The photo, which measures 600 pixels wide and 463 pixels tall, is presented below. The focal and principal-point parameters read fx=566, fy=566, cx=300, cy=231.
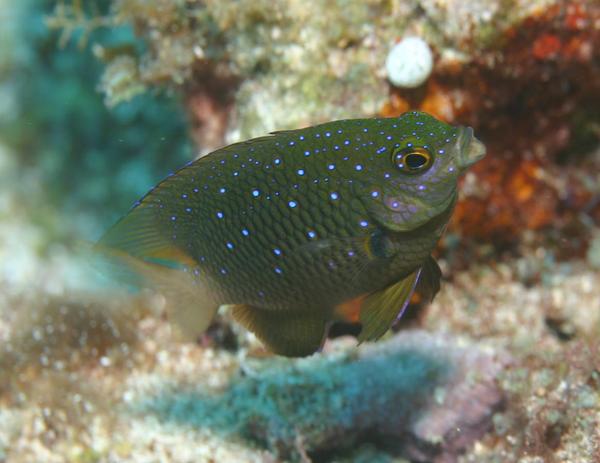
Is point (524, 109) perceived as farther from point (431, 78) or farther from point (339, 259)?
point (339, 259)

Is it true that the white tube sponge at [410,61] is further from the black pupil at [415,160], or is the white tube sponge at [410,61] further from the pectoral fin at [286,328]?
the pectoral fin at [286,328]

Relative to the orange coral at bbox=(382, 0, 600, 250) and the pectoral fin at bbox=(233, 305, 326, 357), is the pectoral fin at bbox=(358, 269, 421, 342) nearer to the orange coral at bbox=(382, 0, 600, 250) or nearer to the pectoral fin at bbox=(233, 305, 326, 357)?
the pectoral fin at bbox=(233, 305, 326, 357)

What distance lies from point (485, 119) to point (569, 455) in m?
2.53

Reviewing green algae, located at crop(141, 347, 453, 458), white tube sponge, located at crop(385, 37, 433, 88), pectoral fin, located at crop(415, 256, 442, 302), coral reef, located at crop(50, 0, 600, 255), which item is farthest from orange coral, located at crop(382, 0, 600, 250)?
pectoral fin, located at crop(415, 256, 442, 302)

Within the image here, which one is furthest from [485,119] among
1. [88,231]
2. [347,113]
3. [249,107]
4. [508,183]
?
[88,231]

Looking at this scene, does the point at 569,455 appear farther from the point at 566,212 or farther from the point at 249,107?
the point at 249,107

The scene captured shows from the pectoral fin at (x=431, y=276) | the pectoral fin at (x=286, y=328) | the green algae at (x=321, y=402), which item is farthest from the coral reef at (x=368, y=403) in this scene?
the pectoral fin at (x=431, y=276)

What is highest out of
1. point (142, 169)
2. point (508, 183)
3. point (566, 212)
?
point (142, 169)

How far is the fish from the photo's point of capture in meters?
2.29

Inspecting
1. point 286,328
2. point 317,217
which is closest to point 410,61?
point 317,217

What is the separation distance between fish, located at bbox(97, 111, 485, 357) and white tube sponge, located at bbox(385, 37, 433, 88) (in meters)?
1.66

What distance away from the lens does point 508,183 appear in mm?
4676

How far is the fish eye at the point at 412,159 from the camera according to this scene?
88.4 inches

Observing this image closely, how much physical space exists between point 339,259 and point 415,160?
52 centimetres
